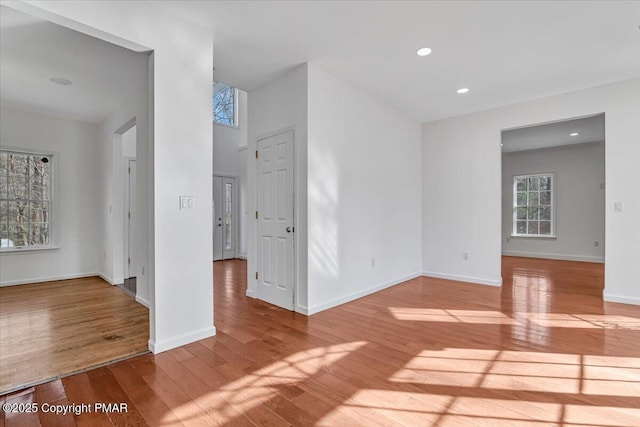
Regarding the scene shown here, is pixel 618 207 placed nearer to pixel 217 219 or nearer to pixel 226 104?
pixel 217 219

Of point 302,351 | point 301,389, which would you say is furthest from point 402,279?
point 301,389

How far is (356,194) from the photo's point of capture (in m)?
4.24

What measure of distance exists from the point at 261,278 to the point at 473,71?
3.72m

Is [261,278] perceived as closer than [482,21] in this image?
No

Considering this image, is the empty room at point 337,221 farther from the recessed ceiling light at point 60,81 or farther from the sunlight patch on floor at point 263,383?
the recessed ceiling light at point 60,81

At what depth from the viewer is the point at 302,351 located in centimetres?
259

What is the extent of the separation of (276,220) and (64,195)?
425 cm

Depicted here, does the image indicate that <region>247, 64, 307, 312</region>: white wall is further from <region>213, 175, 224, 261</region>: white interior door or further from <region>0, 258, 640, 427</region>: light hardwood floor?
<region>213, 175, 224, 261</region>: white interior door

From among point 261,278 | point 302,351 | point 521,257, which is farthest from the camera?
point 521,257

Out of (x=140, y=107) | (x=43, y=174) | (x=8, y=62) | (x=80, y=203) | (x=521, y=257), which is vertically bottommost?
(x=521, y=257)

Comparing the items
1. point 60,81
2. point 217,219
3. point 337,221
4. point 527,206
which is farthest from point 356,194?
point 527,206

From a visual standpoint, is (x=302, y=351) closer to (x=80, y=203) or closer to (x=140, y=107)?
(x=140, y=107)

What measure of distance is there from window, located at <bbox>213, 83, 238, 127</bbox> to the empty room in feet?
10.1

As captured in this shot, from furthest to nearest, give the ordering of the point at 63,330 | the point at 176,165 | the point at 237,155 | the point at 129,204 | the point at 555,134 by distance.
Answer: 1. the point at 237,155
2. the point at 555,134
3. the point at 129,204
4. the point at 63,330
5. the point at 176,165
